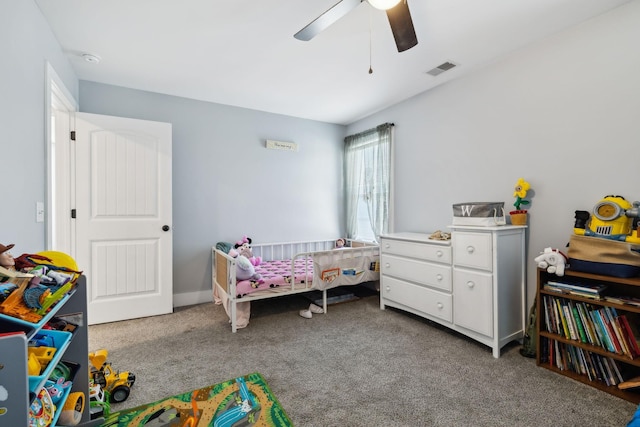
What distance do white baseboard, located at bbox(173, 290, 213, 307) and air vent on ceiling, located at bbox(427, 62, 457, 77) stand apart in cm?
335

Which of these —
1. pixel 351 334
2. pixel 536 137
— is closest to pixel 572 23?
pixel 536 137

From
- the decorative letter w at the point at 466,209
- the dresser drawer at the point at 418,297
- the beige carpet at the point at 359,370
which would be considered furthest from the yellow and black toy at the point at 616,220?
the dresser drawer at the point at 418,297

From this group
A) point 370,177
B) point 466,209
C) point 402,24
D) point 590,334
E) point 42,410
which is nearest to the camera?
point 42,410

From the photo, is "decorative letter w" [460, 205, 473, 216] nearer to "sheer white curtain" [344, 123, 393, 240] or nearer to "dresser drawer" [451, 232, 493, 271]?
"dresser drawer" [451, 232, 493, 271]

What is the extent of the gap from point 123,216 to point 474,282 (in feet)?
10.7

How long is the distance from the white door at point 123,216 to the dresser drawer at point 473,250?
9.11ft

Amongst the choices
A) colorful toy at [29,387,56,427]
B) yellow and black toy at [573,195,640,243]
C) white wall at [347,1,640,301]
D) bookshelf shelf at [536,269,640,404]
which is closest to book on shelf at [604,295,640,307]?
bookshelf shelf at [536,269,640,404]

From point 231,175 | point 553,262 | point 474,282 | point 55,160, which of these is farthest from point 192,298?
point 553,262

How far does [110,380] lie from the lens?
5.87 ft

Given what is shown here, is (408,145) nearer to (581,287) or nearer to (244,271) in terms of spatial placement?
(581,287)

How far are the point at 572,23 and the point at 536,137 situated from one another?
785 millimetres

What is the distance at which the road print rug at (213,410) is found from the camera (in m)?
1.57

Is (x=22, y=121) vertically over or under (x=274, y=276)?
over

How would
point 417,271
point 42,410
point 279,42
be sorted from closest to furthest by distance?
point 42,410 < point 279,42 < point 417,271
